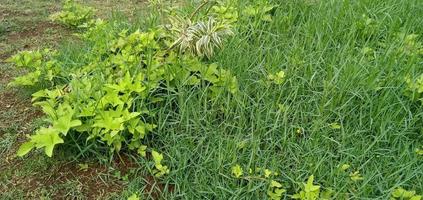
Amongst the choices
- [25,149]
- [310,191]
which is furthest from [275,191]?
[25,149]

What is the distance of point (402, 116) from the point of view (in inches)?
90.9

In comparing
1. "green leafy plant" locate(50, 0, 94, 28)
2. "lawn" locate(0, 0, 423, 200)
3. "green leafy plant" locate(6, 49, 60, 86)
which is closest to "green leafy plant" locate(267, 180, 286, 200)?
"lawn" locate(0, 0, 423, 200)

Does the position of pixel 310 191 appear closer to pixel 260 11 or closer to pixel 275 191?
pixel 275 191

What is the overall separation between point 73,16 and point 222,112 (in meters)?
1.73

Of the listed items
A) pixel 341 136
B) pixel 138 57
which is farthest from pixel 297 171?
pixel 138 57

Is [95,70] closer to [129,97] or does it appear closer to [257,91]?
[129,97]

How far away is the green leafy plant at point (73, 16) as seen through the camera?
342 cm

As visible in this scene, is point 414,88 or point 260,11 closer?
point 414,88

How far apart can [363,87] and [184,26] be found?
1.08 meters

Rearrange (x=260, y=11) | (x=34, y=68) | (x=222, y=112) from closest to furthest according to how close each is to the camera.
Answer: (x=222, y=112) → (x=34, y=68) → (x=260, y=11)

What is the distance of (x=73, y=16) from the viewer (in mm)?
3406

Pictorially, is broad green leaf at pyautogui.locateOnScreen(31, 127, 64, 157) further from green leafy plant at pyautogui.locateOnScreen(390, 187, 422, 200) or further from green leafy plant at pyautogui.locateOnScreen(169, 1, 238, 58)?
green leafy plant at pyautogui.locateOnScreen(390, 187, 422, 200)

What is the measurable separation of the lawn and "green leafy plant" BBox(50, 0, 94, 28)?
0.50 metres

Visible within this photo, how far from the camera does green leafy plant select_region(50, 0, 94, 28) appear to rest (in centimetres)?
342
